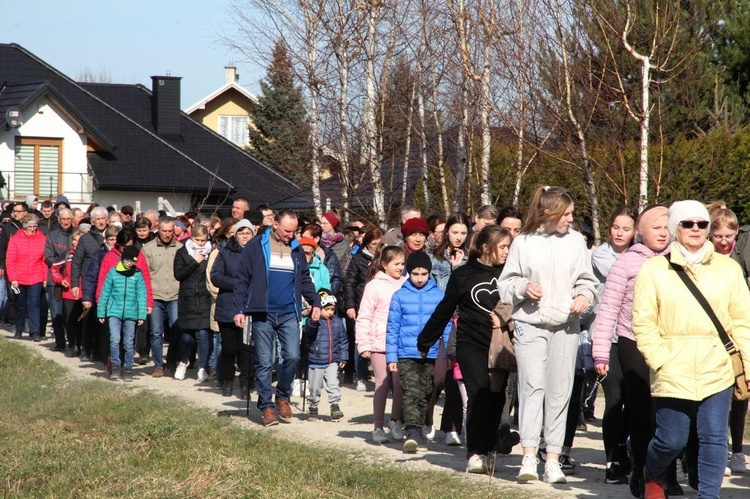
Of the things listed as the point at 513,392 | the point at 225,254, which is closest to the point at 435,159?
the point at 225,254

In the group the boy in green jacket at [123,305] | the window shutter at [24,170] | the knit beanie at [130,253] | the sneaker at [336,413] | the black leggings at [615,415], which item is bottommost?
the sneaker at [336,413]

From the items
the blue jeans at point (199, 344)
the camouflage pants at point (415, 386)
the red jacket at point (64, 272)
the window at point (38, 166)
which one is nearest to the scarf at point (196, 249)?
the blue jeans at point (199, 344)

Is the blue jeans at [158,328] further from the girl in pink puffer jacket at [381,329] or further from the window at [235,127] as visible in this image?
the window at [235,127]

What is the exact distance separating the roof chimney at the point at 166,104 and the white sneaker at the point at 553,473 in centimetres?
4455

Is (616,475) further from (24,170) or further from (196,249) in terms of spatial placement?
(24,170)

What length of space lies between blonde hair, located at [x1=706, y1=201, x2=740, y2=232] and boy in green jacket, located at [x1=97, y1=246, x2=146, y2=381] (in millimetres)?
8223

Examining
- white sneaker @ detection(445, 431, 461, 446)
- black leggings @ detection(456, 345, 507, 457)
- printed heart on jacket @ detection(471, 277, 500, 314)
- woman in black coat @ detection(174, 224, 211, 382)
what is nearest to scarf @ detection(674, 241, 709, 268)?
printed heart on jacket @ detection(471, 277, 500, 314)

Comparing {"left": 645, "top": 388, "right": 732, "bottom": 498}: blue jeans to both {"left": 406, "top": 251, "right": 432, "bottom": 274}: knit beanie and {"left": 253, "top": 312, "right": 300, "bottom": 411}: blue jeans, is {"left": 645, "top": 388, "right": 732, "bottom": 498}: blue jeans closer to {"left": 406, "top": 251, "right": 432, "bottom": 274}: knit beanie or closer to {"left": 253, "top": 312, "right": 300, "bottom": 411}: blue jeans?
{"left": 406, "top": 251, "right": 432, "bottom": 274}: knit beanie

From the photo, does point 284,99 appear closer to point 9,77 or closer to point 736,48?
point 9,77

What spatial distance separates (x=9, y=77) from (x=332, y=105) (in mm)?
28318

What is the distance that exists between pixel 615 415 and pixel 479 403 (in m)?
0.97

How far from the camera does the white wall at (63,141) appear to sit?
42.6 metres

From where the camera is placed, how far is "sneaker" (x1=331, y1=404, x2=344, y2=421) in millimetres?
11992

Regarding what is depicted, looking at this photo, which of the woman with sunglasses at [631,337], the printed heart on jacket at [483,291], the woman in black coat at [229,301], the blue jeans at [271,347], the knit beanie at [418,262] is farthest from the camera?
the woman in black coat at [229,301]
